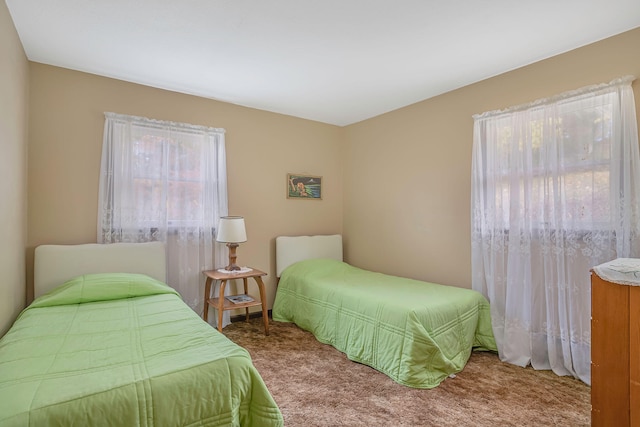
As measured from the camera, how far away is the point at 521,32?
2135mm

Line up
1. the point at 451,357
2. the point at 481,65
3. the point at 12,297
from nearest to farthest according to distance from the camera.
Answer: the point at 12,297, the point at 451,357, the point at 481,65

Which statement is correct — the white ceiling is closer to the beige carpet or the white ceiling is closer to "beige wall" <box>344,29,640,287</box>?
"beige wall" <box>344,29,640,287</box>

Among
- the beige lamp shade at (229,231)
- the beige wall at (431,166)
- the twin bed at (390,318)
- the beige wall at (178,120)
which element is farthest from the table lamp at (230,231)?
the beige wall at (431,166)

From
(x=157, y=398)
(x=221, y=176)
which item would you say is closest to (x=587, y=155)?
(x=157, y=398)

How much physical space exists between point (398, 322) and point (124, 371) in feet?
5.65

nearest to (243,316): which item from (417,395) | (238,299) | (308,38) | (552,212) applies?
(238,299)

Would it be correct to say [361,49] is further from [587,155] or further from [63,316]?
[63,316]

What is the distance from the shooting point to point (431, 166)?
3332mm

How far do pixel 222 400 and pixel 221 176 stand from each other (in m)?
2.44

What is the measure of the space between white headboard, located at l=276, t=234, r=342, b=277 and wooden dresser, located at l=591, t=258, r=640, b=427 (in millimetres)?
2758

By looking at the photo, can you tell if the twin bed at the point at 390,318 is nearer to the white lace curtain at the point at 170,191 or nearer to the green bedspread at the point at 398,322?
the green bedspread at the point at 398,322

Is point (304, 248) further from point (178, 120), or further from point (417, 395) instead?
point (417, 395)

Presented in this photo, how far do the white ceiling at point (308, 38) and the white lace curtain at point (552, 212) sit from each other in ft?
1.70

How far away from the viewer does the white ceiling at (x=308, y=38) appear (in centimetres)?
190
